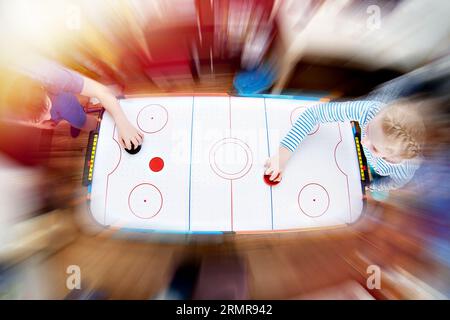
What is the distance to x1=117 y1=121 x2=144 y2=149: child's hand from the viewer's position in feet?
2.14

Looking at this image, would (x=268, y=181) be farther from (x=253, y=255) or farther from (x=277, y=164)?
(x=253, y=255)

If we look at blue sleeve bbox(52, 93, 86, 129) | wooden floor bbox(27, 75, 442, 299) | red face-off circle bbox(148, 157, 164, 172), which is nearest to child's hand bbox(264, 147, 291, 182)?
wooden floor bbox(27, 75, 442, 299)

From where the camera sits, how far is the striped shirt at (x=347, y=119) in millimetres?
633

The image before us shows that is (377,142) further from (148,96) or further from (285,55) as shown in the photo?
(148,96)

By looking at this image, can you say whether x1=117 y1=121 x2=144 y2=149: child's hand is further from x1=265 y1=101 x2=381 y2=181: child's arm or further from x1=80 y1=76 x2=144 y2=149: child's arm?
x1=265 y1=101 x2=381 y2=181: child's arm

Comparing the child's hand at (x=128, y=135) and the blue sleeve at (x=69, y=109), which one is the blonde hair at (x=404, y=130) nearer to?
the child's hand at (x=128, y=135)

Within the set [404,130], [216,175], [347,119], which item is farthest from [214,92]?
[404,130]

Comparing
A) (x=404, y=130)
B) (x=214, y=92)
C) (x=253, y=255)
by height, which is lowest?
(x=253, y=255)

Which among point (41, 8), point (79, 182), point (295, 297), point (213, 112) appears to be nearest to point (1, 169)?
point (79, 182)

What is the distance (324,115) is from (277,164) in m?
0.19

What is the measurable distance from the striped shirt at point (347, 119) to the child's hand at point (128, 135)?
1.31ft

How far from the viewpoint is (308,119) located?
0.65 metres

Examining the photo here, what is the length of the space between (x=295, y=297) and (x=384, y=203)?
39cm

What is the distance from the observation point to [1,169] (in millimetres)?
659
